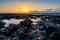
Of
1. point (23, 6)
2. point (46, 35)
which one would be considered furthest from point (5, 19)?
point (46, 35)


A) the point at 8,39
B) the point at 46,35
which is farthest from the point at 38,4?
the point at 8,39

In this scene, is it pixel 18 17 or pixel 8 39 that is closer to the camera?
pixel 8 39

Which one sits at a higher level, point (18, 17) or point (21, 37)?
point (18, 17)

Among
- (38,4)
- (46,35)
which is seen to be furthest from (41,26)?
(38,4)

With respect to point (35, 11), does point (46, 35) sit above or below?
below

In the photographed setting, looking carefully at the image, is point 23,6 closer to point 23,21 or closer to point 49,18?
point 23,21

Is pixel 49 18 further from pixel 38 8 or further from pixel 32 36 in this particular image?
pixel 32 36

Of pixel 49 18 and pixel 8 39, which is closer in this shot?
pixel 8 39

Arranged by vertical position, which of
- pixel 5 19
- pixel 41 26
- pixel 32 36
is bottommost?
pixel 32 36
